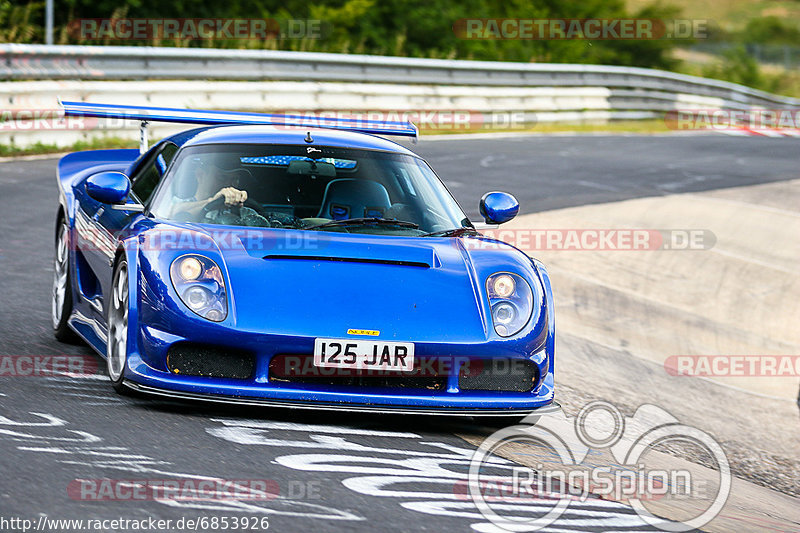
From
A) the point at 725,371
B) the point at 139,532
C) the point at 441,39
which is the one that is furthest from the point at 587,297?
the point at 441,39

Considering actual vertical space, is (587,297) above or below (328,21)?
below

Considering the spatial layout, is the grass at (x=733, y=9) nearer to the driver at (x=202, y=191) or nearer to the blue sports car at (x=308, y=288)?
the blue sports car at (x=308, y=288)

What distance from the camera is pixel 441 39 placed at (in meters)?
33.2

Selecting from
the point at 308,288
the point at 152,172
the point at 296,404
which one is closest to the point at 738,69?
the point at 152,172

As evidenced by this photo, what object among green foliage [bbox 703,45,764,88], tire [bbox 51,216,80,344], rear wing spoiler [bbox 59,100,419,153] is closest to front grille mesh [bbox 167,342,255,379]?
tire [bbox 51,216,80,344]

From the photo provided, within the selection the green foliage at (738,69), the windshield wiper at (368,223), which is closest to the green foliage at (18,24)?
the windshield wiper at (368,223)

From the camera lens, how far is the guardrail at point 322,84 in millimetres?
14695

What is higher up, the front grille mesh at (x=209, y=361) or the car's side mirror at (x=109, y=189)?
the car's side mirror at (x=109, y=189)

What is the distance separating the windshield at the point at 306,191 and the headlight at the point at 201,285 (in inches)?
23.9

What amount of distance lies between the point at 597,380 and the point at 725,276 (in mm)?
4256

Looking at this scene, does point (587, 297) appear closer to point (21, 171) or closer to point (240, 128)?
point (240, 128)

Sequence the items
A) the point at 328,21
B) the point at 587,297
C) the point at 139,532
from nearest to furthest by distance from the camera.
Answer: the point at 139,532
the point at 587,297
the point at 328,21

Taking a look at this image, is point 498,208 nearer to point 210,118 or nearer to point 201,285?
point 210,118

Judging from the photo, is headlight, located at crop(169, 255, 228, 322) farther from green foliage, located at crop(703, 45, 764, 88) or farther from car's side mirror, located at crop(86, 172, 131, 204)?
green foliage, located at crop(703, 45, 764, 88)
